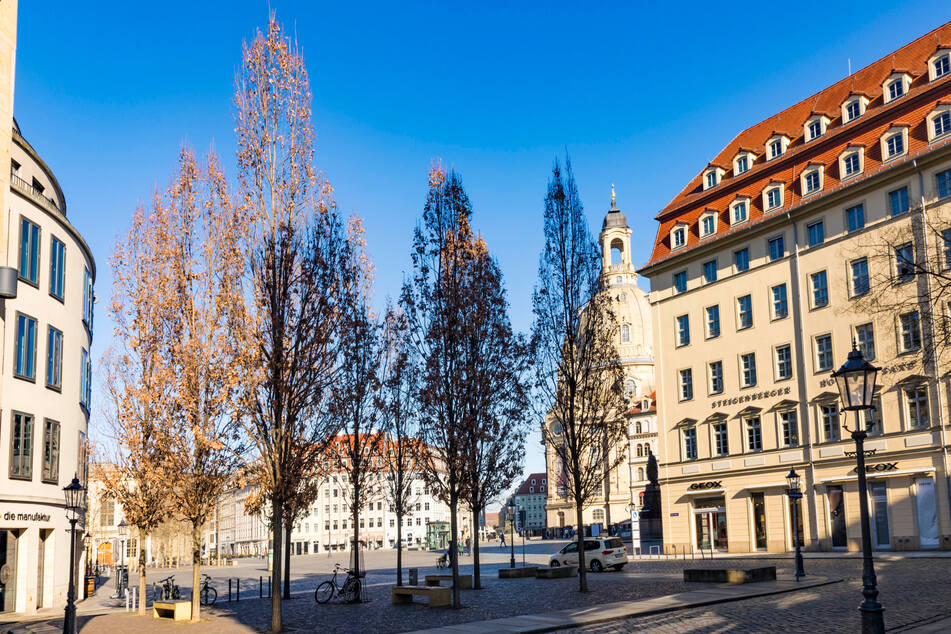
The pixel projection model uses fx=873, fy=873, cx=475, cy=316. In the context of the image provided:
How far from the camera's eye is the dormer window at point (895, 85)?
43500 millimetres

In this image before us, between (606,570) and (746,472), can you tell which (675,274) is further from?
(606,570)

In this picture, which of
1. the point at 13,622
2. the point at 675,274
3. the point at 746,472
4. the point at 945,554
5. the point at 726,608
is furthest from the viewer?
the point at 675,274

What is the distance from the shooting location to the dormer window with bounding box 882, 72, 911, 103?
143 feet

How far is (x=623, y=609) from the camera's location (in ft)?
71.4

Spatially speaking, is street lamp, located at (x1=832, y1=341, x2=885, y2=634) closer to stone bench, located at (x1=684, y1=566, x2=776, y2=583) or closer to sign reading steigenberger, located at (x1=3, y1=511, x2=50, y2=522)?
stone bench, located at (x1=684, y1=566, x2=776, y2=583)

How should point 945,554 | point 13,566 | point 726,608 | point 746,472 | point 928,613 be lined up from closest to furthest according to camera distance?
point 928,613 < point 726,608 < point 13,566 < point 945,554 < point 746,472

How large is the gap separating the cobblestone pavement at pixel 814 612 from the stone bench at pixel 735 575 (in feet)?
8.10

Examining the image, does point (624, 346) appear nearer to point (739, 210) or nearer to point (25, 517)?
point (739, 210)

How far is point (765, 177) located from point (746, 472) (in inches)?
670

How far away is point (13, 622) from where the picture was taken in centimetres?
2717

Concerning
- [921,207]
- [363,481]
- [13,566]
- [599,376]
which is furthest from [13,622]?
[921,207]

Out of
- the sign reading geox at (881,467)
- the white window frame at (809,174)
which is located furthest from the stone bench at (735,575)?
the white window frame at (809,174)

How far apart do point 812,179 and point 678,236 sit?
34.5 feet

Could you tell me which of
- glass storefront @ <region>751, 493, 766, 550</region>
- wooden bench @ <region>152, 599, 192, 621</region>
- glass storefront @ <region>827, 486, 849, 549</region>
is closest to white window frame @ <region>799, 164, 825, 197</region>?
glass storefront @ <region>827, 486, 849, 549</region>
